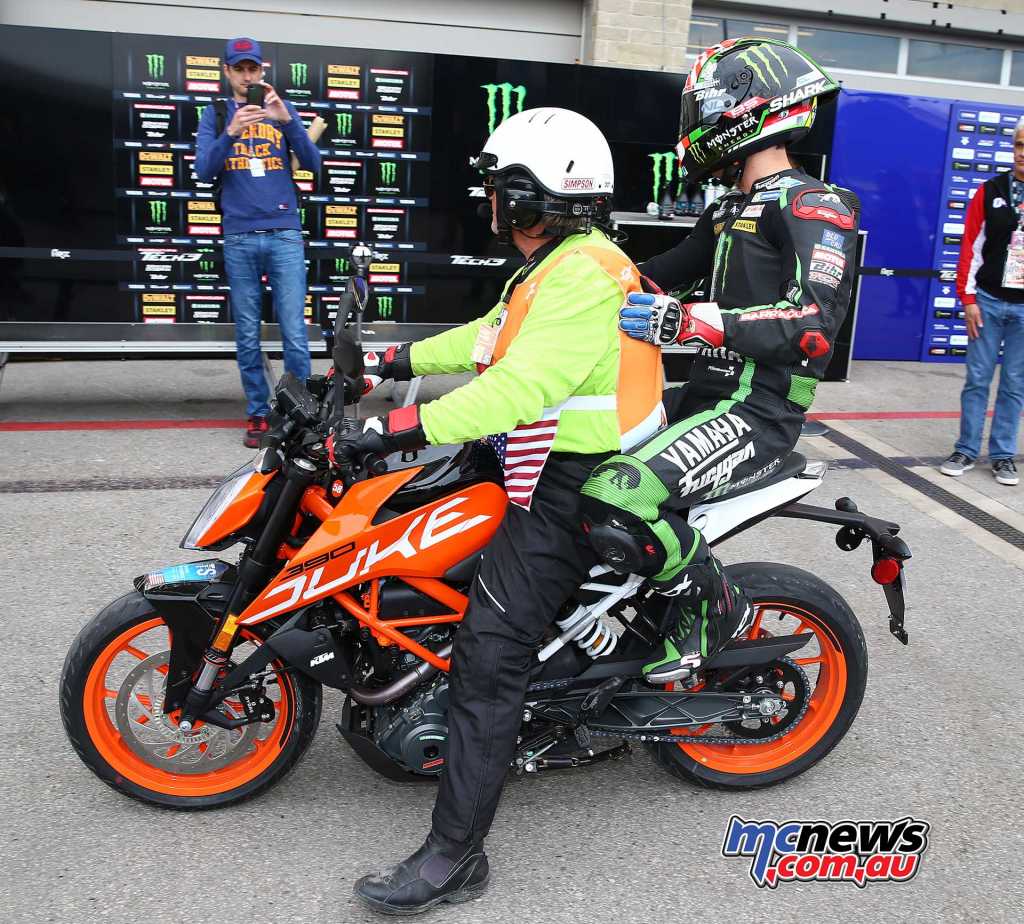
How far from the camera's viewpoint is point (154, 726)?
10.8ft

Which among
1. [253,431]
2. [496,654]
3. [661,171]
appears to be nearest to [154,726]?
[496,654]

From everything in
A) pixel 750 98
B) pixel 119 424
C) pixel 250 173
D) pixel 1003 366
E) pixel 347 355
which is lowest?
pixel 119 424

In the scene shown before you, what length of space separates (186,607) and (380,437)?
85 centimetres

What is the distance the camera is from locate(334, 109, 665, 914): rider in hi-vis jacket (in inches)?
111

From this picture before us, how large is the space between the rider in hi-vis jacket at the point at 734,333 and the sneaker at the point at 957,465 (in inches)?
161

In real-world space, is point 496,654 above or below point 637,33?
below

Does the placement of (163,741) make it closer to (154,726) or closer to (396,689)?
(154,726)

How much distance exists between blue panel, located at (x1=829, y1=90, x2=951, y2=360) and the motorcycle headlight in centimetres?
850

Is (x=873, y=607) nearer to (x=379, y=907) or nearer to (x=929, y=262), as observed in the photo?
(x=379, y=907)

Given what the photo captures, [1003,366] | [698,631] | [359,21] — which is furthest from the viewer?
[359,21]

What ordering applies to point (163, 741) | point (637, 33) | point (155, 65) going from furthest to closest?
point (637, 33)
point (155, 65)
point (163, 741)

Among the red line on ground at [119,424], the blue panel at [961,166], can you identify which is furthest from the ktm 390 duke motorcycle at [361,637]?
the blue panel at [961,166]

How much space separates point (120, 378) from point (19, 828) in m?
6.16

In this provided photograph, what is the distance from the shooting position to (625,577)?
3.11 m
